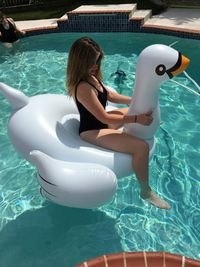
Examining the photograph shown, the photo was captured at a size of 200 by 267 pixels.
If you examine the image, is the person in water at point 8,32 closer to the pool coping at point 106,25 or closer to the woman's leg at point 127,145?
the pool coping at point 106,25

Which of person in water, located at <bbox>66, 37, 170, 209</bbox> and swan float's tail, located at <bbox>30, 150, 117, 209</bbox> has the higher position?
person in water, located at <bbox>66, 37, 170, 209</bbox>

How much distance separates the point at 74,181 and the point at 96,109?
0.61 meters

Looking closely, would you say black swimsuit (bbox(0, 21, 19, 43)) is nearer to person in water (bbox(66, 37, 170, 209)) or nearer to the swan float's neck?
person in water (bbox(66, 37, 170, 209))

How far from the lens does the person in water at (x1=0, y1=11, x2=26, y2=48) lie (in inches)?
313

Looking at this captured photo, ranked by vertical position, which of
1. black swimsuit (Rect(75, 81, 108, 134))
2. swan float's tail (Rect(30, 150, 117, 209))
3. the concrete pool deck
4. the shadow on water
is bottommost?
the shadow on water

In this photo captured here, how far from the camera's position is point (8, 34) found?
8094 mm

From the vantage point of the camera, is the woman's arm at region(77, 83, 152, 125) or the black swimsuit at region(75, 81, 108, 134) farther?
the black swimsuit at region(75, 81, 108, 134)

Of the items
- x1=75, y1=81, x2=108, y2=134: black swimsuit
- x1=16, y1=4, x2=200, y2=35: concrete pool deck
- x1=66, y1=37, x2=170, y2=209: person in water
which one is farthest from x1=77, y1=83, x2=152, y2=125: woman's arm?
x1=16, y1=4, x2=200, y2=35: concrete pool deck

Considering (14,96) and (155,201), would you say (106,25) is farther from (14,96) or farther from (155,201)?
(155,201)

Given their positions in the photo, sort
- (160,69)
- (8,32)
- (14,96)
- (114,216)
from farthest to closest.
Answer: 1. (8,32)
2. (114,216)
3. (14,96)
4. (160,69)

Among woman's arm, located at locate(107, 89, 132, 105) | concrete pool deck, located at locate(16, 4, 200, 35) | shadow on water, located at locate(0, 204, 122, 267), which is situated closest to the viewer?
shadow on water, located at locate(0, 204, 122, 267)

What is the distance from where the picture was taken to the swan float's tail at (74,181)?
2.55 m

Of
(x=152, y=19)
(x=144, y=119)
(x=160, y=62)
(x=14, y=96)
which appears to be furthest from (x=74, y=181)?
(x=152, y=19)

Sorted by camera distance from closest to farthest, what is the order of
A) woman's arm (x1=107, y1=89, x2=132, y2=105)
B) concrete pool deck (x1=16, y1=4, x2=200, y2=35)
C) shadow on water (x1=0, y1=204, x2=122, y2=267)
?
shadow on water (x1=0, y1=204, x2=122, y2=267), woman's arm (x1=107, y1=89, x2=132, y2=105), concrete pool deck (x1=16, y1=4, x2=200, y2=35)
